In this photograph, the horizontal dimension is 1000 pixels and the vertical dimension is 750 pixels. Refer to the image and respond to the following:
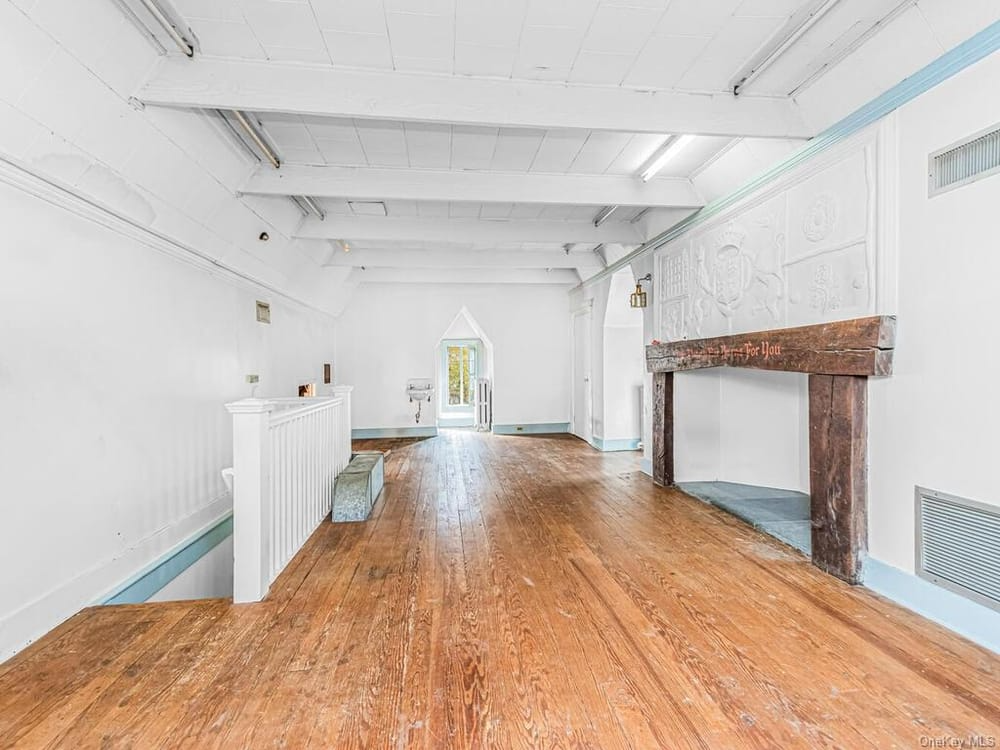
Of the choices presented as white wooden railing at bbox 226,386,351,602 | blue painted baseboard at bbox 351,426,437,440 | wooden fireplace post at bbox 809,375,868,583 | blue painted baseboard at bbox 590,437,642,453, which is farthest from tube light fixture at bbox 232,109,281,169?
blue painted baseboard at bbox 351,426,437,440

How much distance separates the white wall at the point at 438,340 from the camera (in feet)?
27.1

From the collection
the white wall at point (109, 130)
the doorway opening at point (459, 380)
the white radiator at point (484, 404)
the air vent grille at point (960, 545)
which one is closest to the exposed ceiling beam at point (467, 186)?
the white wall at point (109, 130)

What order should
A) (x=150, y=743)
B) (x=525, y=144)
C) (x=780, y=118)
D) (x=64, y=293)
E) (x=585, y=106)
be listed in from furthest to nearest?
Result: (x=525, y=144), (x=780, y=118), (x=585, y=106), (x=64, y=293), (x=150, y=743)

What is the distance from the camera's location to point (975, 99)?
1986mm

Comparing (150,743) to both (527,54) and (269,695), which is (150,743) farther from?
(527,54)

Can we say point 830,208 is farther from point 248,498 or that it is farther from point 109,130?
point 109,130

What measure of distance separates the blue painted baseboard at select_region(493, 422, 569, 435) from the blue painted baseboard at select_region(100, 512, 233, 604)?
5.13 metres

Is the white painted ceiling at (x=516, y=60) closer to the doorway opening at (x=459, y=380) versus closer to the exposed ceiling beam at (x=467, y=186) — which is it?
the exposed ceiling beam at (x=467, y=186)

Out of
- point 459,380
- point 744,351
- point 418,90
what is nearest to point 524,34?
point 418,90

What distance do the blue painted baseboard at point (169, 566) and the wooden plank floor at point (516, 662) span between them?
34cm

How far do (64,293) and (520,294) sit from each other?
22.2ft

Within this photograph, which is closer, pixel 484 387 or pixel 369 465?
pixel 369 465

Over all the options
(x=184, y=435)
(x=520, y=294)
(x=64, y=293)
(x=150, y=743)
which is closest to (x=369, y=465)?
(x=184, y=435)

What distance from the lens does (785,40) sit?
227cm
